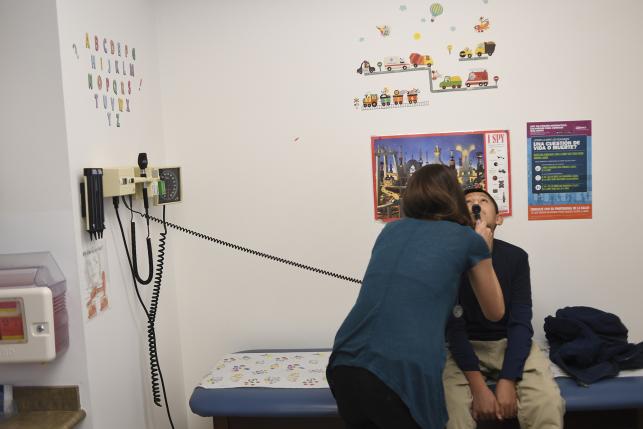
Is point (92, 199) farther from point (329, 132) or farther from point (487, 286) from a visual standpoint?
point (487, 286)

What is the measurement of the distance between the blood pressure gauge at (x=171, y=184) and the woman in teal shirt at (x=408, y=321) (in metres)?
1.18

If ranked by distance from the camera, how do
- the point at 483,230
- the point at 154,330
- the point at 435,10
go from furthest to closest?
the point at 435,10 → the point at 154,330 → the point at 483,230

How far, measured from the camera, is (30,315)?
1877mm

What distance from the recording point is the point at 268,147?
9.43ft

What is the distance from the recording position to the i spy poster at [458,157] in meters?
2.77

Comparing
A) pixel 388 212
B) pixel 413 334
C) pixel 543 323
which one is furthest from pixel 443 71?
pixel 413 334

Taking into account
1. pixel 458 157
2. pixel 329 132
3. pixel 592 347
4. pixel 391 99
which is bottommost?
pixel 592 347

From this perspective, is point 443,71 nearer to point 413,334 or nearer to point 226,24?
point 226,24

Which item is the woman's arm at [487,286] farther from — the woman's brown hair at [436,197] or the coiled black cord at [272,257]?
the coiled black cord at [272,257]

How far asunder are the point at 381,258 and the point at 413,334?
0.25m

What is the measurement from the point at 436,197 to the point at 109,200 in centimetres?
121

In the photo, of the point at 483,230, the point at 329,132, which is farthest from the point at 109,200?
the point at 483,230

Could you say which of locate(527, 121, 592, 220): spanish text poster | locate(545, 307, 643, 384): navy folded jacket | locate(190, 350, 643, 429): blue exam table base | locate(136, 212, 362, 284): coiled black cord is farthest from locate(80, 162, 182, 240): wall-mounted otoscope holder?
locate(545, 307, 643, 384): navy folded jacket

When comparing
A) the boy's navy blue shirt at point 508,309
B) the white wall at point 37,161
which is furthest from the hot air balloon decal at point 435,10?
the white wall at point 37,161
